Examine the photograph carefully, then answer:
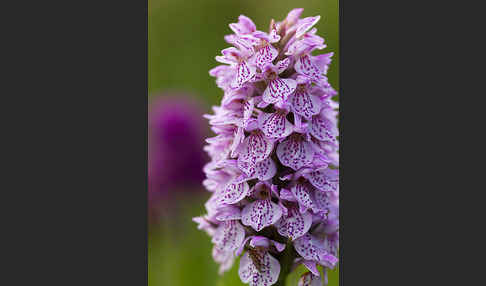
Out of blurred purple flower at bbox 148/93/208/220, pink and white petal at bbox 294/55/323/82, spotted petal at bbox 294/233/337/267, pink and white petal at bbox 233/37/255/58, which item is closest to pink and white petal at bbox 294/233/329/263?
spotted petal at bbox 294/233/337/267

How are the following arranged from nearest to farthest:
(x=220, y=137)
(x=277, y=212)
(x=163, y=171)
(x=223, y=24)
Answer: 1. (x=277, y=212)
2. (x=220, y=137)
3. (x=223, y=24)
4. (x=163, y=171)

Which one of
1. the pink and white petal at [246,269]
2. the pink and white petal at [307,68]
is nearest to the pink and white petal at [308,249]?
the pink and white petal at [246,269]

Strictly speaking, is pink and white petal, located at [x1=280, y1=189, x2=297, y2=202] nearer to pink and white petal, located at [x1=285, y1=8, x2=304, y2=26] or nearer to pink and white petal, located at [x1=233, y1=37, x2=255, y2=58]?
pink and white petal, located at [x1=233, y1=37, x2=255, y2=58]

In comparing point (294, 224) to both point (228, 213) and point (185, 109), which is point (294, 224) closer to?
point (228, 213)

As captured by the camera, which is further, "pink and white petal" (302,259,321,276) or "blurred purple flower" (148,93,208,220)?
"blurred purple flower" (148,93,208,220)

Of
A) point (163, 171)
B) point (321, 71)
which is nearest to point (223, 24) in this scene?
point (321, 71)

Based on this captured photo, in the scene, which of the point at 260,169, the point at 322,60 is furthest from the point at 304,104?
the point at 260,169

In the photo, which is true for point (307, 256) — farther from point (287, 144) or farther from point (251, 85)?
point (251, 85)
